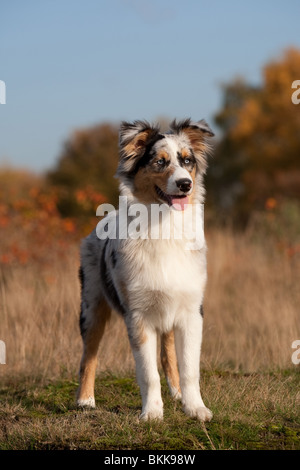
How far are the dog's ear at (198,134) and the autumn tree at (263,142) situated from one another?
30650mm

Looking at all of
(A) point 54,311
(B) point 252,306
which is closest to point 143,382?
(A) point 54,311

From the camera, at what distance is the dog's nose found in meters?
4.84

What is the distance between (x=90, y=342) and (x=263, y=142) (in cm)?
3378

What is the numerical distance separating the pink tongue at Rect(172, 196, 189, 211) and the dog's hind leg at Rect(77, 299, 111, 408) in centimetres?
144

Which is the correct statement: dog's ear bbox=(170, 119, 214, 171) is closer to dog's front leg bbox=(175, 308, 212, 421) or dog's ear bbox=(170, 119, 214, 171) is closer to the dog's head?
the dog's head

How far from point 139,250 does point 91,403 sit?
63.4 inches

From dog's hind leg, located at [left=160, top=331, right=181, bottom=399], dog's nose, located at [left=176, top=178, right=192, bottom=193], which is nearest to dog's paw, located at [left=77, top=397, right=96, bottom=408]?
dog's hind leg, located at [left=160, top=331, right=181, bottom=399]

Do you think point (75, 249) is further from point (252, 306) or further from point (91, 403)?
point (91, 403)

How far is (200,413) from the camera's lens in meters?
4.91

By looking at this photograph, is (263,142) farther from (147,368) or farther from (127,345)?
(147,368)

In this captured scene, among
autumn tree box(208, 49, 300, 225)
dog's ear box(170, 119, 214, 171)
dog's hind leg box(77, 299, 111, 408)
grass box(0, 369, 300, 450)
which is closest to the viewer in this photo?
grass box(0, 369, 300, 450)

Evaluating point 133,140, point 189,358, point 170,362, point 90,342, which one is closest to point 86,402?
point 90,342

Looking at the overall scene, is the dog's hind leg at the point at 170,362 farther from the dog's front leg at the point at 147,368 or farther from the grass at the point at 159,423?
the dog's front leg at the point at 147,368

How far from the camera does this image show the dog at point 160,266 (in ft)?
16.3
